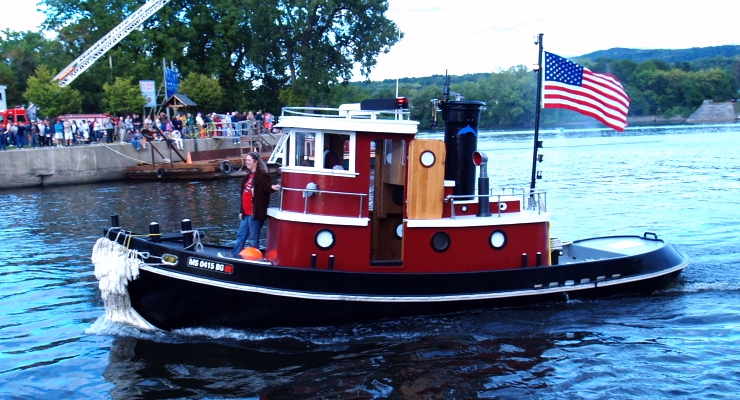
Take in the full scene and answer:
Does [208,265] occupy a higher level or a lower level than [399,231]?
lower

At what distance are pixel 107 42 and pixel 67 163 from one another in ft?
63.8

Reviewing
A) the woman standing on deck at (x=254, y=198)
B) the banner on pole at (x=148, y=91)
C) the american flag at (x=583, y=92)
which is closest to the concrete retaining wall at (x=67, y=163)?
the banner on pole at (x=148, y=91)

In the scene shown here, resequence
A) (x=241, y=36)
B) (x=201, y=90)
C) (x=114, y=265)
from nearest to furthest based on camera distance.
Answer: (x=114, y=265), (x=201, y=90), (x=241, y=36)

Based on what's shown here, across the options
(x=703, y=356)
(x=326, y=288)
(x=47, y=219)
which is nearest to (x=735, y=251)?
(x=703, y=356)

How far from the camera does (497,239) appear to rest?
12227mm

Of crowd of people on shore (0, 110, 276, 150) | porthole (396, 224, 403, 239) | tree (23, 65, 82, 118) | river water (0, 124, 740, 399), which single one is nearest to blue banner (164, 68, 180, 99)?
crowd of people on shore (0, 110, 276, 150)

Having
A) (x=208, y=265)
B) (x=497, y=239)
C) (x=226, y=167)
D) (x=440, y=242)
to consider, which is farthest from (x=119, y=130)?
(x=497, y=239)

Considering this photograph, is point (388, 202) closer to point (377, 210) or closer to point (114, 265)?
point (377, 210)

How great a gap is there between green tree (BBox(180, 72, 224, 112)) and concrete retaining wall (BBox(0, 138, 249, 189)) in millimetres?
12849

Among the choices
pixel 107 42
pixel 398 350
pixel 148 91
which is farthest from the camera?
pixel 107 42

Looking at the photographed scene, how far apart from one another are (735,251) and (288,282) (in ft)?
39.5

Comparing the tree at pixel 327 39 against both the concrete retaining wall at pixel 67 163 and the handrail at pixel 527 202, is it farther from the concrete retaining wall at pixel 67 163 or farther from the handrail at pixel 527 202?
the handrail at pixel 527 202

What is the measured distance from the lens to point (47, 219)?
936 inches

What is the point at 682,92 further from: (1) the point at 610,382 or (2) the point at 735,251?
(1) the point at 610,382
